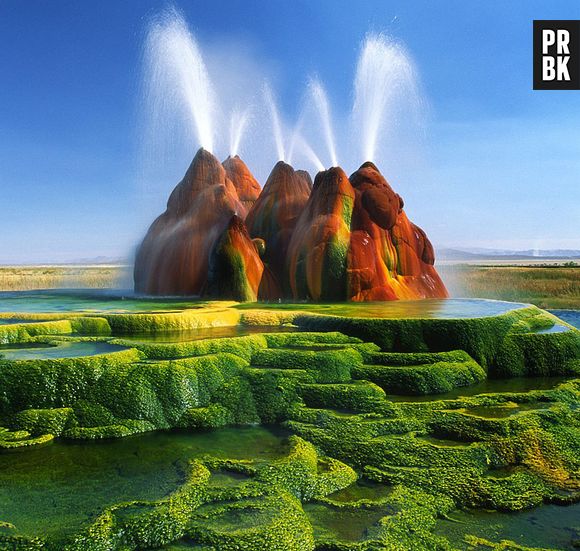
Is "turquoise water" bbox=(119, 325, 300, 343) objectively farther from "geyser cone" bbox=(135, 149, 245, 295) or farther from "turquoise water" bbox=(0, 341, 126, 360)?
"geyser cone" bbox=(135, 149, 245, 295)

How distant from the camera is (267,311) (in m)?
21.5

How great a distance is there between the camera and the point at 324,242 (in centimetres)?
2870

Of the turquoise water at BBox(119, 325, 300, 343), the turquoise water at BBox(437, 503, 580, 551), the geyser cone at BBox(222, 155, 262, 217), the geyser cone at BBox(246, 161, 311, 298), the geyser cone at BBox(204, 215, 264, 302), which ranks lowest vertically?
the turquoise water at BBox(437, 503, 580, 551)

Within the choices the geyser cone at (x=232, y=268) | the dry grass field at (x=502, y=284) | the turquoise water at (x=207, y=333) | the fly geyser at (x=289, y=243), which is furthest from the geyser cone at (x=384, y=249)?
the turquoise water at (x=207, y=333)

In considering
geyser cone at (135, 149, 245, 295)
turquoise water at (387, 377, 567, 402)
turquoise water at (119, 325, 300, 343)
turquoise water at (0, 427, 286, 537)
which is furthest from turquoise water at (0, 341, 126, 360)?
geyser cone at (135, 149, 245, 295)

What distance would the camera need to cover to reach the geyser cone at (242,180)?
41.5 metres

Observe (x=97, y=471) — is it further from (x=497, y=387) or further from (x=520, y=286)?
(x=520, y=286)

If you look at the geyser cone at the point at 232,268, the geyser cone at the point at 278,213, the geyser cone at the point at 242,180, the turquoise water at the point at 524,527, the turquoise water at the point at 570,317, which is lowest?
the turquoise water at the point at 570,317

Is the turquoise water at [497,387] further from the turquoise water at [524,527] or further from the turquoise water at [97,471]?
the turquoise water at [524,527]

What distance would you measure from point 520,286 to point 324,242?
123 feet

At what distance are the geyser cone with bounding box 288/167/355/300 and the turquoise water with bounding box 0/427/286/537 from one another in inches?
671

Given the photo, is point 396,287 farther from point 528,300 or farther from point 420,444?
point 528,300

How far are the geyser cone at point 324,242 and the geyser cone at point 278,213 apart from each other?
1.70 meters

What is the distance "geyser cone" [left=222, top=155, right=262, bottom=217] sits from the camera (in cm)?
4147
